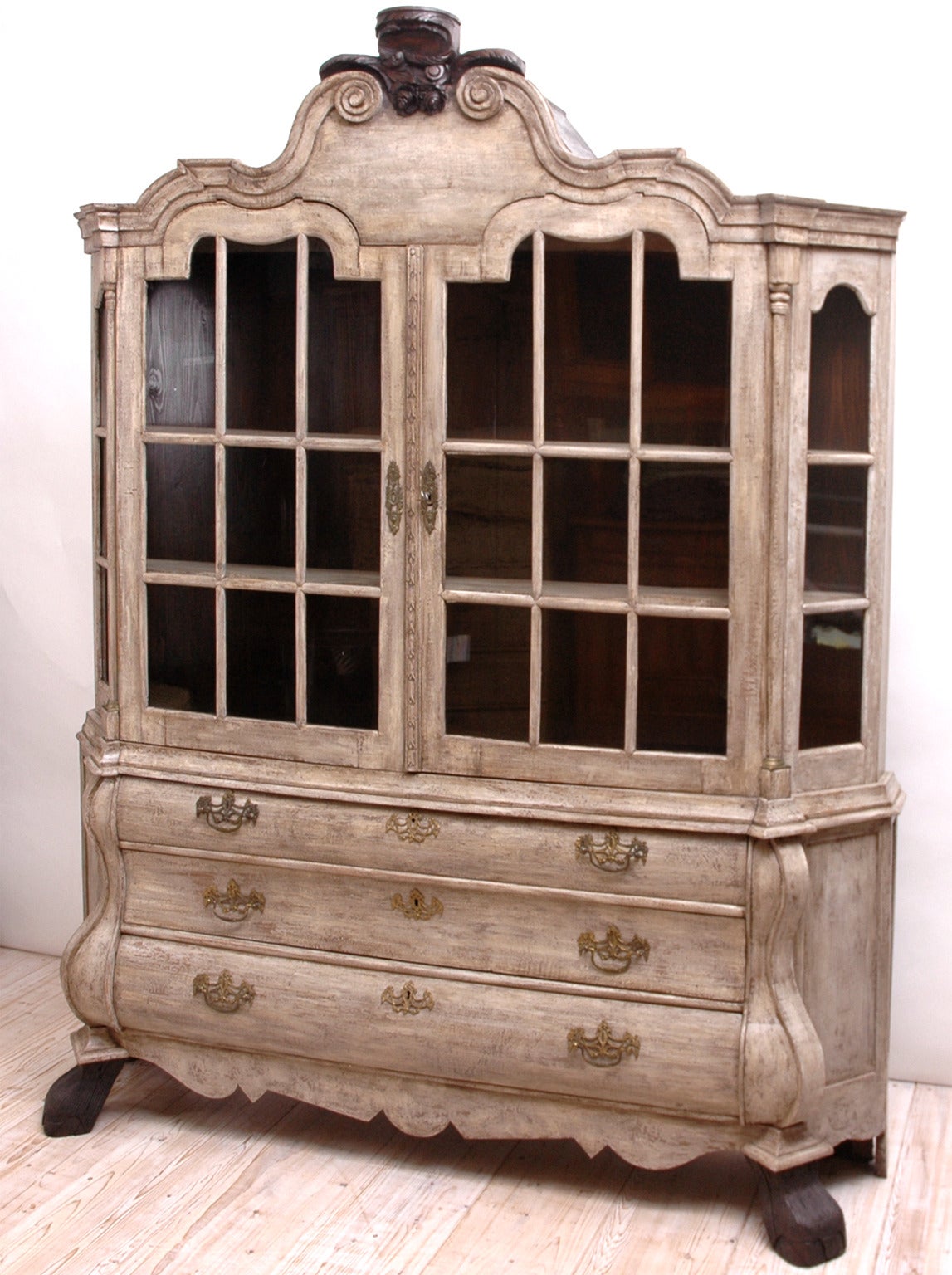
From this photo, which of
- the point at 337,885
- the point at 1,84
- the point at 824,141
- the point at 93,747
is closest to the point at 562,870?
the point at 337,885

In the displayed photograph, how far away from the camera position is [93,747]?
2736 millimetres

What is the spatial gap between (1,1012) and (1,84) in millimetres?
2090

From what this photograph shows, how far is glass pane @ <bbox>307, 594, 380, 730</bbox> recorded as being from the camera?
253cm

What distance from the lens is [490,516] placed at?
2.45 meters

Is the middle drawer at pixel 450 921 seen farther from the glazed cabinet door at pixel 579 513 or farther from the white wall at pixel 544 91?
the white wall at pixel 544 91

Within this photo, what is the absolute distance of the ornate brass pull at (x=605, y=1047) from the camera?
7.91ft

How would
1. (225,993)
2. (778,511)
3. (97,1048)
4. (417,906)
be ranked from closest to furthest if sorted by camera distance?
(778,511) → (417,906) → (225,993) → (97,1048)

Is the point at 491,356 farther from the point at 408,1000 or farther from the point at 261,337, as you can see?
the point at 408,1000

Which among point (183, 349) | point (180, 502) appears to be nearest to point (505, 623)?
→ point (180, 502)

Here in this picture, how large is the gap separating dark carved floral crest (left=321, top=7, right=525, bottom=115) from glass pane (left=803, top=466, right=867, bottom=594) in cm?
81

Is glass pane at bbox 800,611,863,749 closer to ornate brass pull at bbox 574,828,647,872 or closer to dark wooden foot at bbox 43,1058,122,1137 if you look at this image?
ornate brass pull at bbox 574,828,647,872

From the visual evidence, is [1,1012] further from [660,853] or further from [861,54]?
[861,54]

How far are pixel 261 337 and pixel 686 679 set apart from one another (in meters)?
0.91

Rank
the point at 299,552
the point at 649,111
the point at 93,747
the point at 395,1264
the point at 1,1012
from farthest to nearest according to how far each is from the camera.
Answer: the point at 1,1012
the point at 649,111
the point at 93,747
the point at 299,552
the point at 395,1264
